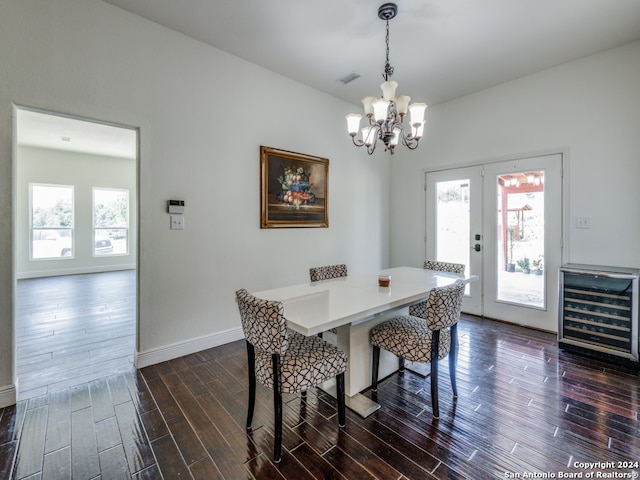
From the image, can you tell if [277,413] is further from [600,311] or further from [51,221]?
[51,221]

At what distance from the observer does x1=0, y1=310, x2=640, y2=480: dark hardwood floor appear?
1584mm

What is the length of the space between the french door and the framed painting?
186cm

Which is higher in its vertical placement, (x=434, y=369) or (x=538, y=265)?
(x=538, y=265)

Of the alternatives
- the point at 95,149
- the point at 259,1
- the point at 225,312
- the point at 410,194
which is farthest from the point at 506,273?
the point at 95,149

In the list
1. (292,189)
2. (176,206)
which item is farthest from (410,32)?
(176,206)

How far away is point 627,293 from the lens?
9.07 feet

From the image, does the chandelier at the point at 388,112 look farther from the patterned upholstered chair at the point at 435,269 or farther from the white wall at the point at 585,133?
the white wall at the point at 585,133

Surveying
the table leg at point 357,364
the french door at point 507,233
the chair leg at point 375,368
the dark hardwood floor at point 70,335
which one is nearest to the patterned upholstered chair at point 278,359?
the table leg at point 357,364

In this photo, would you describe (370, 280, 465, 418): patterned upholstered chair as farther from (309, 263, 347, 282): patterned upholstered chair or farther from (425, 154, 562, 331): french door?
(425, 154, 562, 331): french door

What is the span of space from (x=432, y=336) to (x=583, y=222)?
2.73m

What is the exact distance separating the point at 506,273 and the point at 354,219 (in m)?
2.18

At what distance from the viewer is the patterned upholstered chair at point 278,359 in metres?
1.54

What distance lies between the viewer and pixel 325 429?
6.17ft

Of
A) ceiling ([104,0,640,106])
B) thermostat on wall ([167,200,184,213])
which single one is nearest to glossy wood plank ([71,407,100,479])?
thermostat on wall ([167,200,184,213])
